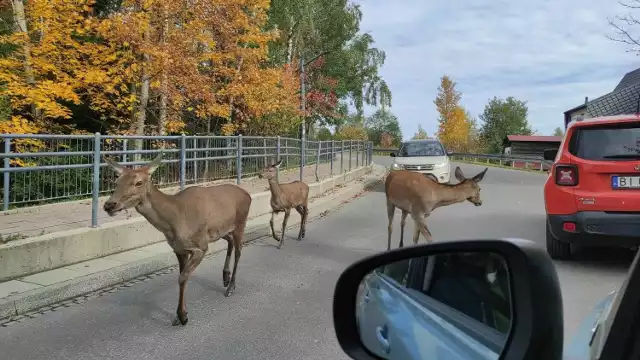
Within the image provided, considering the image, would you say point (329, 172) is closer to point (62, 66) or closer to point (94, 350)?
point (62, 66)

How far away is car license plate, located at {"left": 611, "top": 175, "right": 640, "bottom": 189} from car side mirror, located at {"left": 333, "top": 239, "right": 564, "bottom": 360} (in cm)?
510

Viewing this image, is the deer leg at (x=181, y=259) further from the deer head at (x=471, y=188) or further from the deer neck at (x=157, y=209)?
the deer head at (x=471, y=188)

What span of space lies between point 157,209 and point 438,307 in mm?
3548

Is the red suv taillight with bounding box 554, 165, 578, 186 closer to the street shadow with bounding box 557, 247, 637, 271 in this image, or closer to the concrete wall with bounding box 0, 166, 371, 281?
the street shadow with bounding box 557, 247, 637, 271

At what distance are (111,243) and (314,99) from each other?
26737 mm

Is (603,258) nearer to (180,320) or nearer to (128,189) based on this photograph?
(180,320)

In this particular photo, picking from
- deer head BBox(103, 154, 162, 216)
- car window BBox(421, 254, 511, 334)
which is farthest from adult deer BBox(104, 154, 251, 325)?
car window BBox(421, 254, 511, 334)

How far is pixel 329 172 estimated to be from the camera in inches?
704

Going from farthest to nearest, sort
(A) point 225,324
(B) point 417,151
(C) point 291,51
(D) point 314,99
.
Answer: (D) point 314,99
(C) point 291,51
(B) point 417,151
(A) point 225,324

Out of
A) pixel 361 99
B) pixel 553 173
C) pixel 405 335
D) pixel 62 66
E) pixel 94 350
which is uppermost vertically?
pixel 361 99

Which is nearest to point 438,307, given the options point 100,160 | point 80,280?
point 80,280

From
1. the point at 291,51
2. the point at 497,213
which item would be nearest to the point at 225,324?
the point at 497,213

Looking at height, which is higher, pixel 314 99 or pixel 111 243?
pixel 314 99

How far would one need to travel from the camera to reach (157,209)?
187 inches
